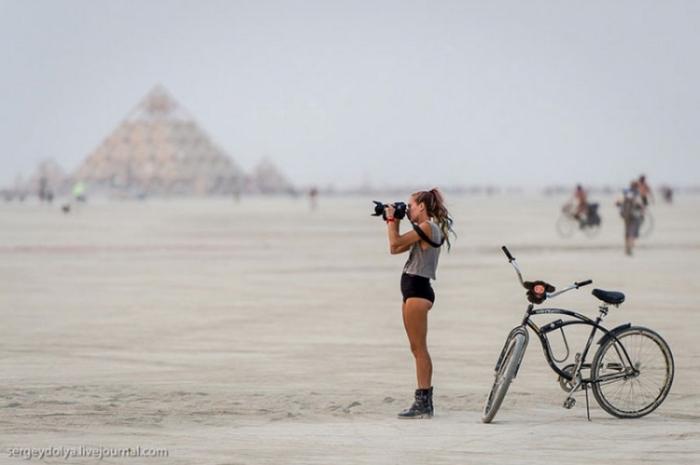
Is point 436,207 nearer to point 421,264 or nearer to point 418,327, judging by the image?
point 421,264

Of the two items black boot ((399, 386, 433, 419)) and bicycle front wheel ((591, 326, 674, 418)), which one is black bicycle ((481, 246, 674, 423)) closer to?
bicycle front wheel ((591, 326, 674, 418))

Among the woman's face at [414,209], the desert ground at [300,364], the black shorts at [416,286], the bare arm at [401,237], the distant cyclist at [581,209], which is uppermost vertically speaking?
the woman's face at [414,209]

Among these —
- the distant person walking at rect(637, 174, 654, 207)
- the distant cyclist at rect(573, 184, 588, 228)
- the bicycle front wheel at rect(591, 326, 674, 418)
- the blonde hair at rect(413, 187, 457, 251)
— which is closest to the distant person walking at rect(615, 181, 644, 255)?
the distant person walking at rect(637, 174, 654, 207)

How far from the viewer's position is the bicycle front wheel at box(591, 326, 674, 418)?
924 centimetres

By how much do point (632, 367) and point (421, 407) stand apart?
147 cm

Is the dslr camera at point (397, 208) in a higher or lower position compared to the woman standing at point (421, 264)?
higher

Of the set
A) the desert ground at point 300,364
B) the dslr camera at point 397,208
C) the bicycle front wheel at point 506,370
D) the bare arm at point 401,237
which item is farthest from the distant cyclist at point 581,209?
the dslr camera at point 397,208

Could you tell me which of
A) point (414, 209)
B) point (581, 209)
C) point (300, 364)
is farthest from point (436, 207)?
point (581, 209)

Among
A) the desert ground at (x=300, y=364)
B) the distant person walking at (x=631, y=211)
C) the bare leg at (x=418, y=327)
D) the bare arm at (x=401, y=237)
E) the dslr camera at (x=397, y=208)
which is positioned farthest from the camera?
the distant person walking at (x=631, y=211)

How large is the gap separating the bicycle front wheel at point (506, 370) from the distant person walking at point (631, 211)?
2074 centimetres

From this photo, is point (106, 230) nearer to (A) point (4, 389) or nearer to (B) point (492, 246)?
(B) point (492, 246)

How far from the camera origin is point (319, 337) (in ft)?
48.1

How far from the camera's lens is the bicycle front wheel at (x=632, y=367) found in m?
9.24

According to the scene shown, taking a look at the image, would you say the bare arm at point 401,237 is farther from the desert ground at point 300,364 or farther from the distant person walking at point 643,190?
the distant person walking at point 643,190
